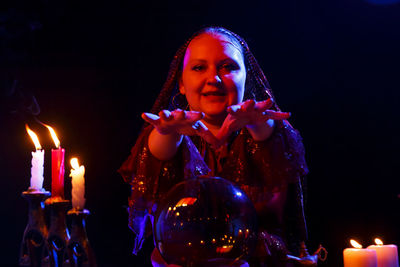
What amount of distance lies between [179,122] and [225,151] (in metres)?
0.34

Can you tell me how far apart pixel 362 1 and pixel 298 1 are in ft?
0.96

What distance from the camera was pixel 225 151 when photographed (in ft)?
4.04

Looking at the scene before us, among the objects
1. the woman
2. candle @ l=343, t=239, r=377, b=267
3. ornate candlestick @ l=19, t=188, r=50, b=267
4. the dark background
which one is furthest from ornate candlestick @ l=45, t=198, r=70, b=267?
candle @ l=343, t=239, r=377, b=267

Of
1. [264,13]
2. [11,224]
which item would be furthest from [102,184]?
[264,13]

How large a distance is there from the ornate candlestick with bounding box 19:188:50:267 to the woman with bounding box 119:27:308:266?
0.22 metres

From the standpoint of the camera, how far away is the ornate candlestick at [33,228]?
1.11 metres

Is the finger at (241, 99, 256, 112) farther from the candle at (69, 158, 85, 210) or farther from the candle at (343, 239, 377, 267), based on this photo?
the candle at (343, 239, 377, 267)

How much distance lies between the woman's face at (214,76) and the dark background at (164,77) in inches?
29.8

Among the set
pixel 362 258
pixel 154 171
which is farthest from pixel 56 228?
pixel 362 258

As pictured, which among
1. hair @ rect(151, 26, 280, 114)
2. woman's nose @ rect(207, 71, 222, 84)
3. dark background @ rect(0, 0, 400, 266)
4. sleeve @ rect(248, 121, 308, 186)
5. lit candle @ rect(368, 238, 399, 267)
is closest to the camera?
sleeve @ rect(248, 121, 308, 186)

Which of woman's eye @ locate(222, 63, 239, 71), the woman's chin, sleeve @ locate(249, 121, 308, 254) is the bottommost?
sleeve @ locate(249, 121, 308, 254)

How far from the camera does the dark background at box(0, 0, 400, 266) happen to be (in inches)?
77.4

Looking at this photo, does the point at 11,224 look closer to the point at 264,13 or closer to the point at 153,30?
the point at 153,30

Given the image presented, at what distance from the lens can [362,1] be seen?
2.02 m
